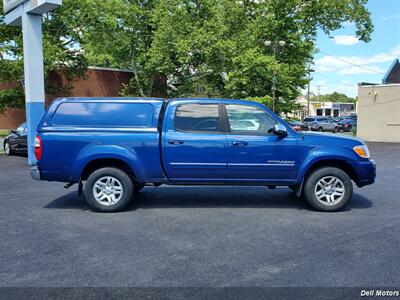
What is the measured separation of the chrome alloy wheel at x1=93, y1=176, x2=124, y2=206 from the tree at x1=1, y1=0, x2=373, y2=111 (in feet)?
79.0

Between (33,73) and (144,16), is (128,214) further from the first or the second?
(144,16)

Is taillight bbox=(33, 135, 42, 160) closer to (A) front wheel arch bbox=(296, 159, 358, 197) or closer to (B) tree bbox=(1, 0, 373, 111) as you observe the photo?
(A) front wheel arch bbox=(296, 159, 358, 197)

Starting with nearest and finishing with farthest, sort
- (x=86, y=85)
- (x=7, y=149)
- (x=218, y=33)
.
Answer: (x=7, y=149) < (x=218, y=33) < (x=86, y=85)

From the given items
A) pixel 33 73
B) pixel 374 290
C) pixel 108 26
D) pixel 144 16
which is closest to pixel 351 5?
pixel 144 16

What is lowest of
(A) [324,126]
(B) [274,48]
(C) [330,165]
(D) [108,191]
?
(D) [108,191]

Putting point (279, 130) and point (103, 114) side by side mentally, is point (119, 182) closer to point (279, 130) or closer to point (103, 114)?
point (103, 114)

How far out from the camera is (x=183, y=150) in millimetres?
6793

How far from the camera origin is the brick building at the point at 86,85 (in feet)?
112

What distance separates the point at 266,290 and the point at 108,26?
32.2 m

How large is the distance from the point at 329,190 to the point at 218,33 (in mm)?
26898

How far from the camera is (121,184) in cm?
689

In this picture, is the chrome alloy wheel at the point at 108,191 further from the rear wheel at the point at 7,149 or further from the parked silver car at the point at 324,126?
the parked silver car at the point at 324,126

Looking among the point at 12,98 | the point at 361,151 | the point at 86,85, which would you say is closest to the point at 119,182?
the point at 361,151

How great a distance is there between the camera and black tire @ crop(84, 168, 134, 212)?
6844 mm
